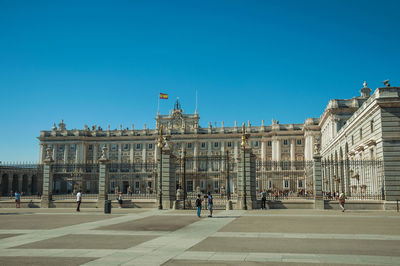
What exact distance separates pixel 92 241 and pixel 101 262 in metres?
3.79

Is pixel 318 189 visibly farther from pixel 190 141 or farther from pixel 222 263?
pixel 190 141

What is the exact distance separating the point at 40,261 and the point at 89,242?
3185 mm

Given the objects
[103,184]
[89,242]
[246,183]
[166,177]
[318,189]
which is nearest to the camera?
[89,242]

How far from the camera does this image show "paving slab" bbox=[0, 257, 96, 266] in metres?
9.52

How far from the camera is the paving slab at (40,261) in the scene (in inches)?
375

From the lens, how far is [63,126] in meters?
111

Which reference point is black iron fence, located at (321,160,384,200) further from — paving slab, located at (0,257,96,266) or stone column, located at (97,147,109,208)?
paving slab, located at (0,257,96,266)

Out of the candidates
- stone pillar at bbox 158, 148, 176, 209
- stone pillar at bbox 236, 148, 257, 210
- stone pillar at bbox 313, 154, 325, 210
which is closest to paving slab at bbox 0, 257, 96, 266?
stone pillar at bbox 158, 148, 176, 209

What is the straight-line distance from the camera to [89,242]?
13016mm

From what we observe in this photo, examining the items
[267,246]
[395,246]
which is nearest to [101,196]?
[267,246]

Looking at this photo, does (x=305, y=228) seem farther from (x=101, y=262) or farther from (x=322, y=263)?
(x=101, y=262)

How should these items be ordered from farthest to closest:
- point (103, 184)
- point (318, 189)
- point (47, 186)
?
point (47, 186)
point (103, 184)
point (318, 189)

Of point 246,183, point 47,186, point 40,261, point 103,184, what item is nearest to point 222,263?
point 40,261

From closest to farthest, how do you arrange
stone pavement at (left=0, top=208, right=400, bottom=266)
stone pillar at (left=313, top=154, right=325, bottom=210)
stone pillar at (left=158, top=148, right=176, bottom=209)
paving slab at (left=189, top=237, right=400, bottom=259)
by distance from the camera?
stone pavement at (left=0, top=208, right=400, bottom=266)
paving slab at (left=189, top=237, right=400, bottom=259)
stone pillar at (left=313, top=154, right=325, bottom=210)
stone pillar at (left=158, top=148, right=176, bottom=209)
